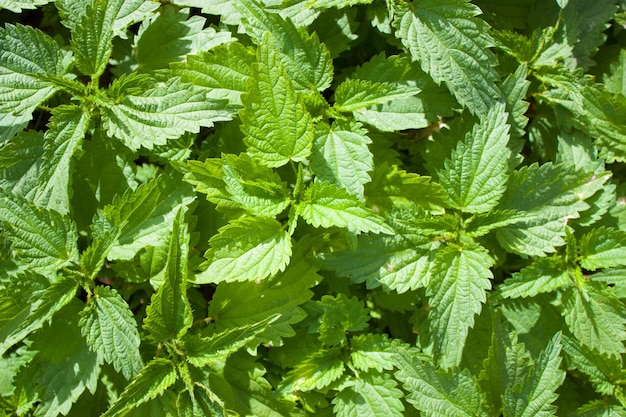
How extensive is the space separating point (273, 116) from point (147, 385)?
1273 mm

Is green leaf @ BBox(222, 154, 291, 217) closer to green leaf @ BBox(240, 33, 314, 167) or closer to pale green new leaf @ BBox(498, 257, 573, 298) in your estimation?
green leaf @ BBox(240, 33, 314, 167)

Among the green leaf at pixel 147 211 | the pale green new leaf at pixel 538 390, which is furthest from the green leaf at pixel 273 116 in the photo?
the pale green new leaf at pixel 538 390

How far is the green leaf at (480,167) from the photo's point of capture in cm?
265

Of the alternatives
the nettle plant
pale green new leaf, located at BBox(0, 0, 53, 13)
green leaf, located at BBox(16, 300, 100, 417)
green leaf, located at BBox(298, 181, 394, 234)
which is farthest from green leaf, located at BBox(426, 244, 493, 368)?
pale green new leaf, located at BBox(0, 0, 53, 13)

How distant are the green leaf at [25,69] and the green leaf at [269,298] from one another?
1.21 metres

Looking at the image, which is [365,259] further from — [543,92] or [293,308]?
[543,92]

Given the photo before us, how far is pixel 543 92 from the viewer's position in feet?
10.0

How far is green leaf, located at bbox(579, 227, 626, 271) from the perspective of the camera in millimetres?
2789

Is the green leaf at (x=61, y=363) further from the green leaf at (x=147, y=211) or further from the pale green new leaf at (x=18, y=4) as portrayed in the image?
the pale green new leaf at (x=18, y=4)

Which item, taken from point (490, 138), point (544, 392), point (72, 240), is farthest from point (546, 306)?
point (72, 240)

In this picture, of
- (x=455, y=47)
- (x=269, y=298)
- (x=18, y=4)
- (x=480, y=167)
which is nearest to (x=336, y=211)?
(x=269, y=298)

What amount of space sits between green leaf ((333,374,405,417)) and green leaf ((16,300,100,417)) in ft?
3.73

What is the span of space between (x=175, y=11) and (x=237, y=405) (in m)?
2.02

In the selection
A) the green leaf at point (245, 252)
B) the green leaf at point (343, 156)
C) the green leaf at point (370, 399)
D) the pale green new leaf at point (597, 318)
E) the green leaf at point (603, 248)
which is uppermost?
the green leaf at point (343, 156)
